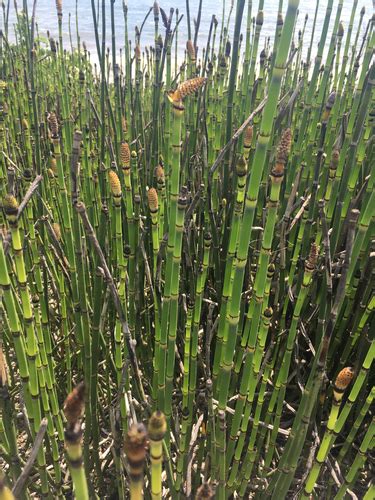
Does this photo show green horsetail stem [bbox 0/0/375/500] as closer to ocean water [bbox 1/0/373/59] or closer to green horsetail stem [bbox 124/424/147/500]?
green horsetail stem [bbox 124/424/147/500]

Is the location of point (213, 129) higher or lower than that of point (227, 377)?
higher

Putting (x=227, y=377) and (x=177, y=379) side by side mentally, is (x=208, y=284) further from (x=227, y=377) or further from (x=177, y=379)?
(x=227, y=377)

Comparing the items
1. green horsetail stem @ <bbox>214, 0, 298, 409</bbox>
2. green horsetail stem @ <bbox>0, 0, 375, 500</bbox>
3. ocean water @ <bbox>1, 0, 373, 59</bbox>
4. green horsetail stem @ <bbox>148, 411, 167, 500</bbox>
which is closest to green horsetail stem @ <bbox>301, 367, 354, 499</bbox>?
green horsetail stem @ <bbox>0, 0, 375, 500</bbox>

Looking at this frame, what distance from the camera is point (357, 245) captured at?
94 centimetres

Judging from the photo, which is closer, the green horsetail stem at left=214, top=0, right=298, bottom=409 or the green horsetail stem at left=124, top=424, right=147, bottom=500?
the green horsetail stem at left=124, top=424, right=147, bottom=500

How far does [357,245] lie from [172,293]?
437 mm

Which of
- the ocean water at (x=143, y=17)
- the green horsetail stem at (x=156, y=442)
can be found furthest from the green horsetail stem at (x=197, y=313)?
the ocean water at (x=143, y=17)

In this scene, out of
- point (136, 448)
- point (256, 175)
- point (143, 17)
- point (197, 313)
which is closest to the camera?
point (136, 448)

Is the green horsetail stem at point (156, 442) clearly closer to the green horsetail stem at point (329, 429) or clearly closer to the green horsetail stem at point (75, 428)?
the green horsetail stem at point (75, 428)

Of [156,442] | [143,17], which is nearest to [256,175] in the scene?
[156,442]

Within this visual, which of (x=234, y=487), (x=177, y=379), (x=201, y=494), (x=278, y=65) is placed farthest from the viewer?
(x=177, y=379)

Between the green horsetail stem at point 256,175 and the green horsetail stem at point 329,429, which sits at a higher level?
the green horsetail stem at point 256,175

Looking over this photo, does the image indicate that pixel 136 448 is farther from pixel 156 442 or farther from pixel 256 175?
pixel 256 175

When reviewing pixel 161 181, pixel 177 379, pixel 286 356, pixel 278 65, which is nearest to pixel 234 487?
pixel 286 356
